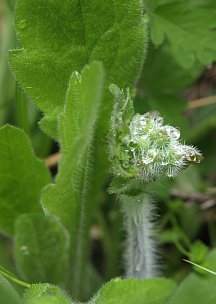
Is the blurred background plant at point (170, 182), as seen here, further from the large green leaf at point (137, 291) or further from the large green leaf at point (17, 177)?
the large green leaf at point (137, 291)

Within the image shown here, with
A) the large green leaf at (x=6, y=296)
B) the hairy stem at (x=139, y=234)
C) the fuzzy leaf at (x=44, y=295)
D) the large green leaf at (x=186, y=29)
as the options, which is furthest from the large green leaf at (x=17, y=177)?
Result: the large green leaf at (x=186, y=29)

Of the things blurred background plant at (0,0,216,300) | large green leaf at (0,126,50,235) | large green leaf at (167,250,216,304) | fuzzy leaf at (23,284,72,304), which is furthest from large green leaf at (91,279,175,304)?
blurred background plant at (0,0,216,300)

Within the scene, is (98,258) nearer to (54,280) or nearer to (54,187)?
(54,280)

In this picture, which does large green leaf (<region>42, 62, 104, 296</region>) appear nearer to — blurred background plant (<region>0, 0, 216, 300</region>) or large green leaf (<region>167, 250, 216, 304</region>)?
blurred background plant (<region>0, 0, 216, 300</region>)

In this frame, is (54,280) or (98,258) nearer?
(54,280)

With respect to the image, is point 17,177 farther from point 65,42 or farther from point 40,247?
point 65,42

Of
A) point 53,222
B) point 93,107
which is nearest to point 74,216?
point 53,222
